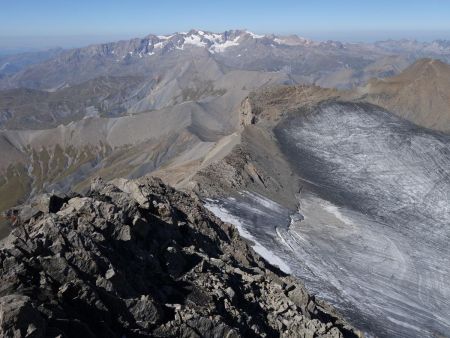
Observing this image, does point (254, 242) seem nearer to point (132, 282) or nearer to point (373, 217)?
point (132, 282)

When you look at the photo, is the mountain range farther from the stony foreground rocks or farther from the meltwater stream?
the stony foreground rocks

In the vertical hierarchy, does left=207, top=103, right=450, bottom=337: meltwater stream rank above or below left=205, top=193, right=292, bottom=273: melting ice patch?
below

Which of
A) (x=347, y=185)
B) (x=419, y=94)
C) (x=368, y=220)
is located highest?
(x=368, y=220)

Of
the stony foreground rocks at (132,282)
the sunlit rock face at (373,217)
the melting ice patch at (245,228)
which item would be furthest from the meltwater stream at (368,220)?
the stony foreground rocks at (132,282)

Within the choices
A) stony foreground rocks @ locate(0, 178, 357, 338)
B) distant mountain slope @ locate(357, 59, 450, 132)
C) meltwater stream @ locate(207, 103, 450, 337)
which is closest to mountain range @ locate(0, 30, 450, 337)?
meltwater stream @ locate(207, 103, 450, 337)

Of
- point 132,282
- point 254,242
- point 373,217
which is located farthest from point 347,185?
point 132,282

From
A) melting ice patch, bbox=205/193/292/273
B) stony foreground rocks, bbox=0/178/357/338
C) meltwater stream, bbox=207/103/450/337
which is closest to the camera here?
stony foreground rocks, bbox=0/178/357/338

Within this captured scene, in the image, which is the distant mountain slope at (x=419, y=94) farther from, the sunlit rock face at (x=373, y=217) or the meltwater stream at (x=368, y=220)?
the meltwater stream at (x=368, y=220)
